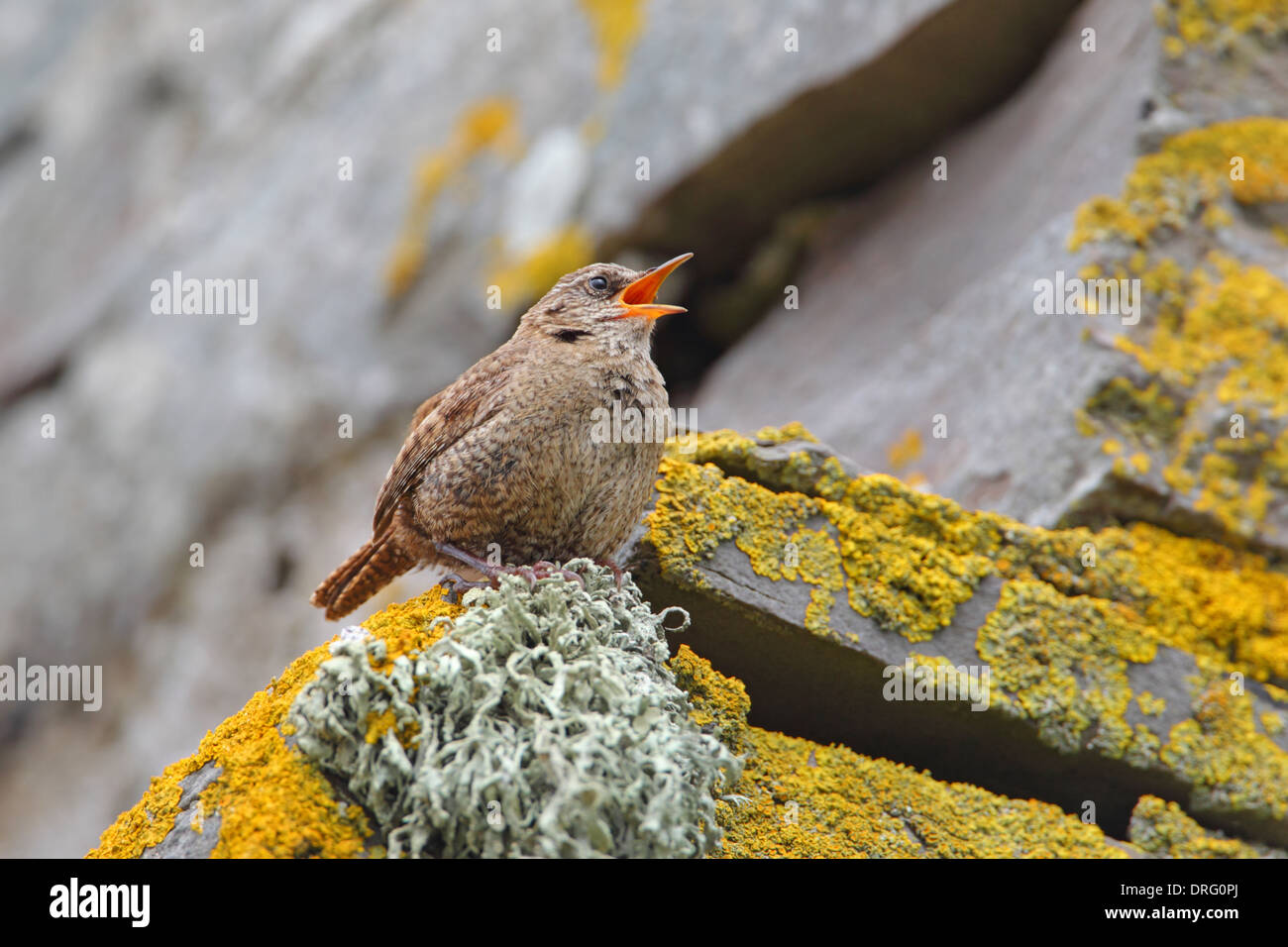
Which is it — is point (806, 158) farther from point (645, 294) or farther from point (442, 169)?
point (645, 294)

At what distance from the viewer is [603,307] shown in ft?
14.5

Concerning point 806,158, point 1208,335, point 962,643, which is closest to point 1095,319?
point 1208,335

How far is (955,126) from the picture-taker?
25.5 ft

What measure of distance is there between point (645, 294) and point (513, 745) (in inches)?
92.9

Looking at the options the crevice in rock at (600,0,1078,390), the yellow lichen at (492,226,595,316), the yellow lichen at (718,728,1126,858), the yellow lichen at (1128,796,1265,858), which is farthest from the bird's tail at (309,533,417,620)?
the crevice in rock at (600,0,1078,390)

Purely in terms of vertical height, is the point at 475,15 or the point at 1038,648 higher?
the point at 475,15

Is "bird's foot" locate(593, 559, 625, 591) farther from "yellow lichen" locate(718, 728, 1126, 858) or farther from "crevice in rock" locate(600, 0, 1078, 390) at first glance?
"crevice in rock" locate(600, 0, 1078, 390)

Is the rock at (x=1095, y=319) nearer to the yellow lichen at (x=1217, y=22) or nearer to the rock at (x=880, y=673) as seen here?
the yellow lichen at (x=1217, y=22)

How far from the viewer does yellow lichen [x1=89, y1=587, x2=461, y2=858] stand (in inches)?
106

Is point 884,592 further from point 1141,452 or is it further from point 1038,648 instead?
point 1141,452

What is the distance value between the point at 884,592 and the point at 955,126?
15.9 feet

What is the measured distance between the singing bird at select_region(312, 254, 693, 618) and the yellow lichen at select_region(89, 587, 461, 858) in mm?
425
